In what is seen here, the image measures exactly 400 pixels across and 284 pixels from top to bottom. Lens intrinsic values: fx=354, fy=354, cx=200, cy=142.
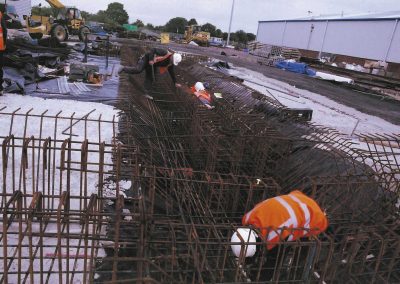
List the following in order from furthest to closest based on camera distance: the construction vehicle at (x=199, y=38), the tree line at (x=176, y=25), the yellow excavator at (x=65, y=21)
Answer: the tree line at (x=176, y=25) < the construction vehicle at (x=199, y=38) < the yellow excavator at (x=65, y=21)

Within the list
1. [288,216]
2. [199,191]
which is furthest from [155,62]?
[288,216]

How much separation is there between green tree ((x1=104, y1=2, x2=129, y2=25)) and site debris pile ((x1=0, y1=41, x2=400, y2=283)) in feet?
263

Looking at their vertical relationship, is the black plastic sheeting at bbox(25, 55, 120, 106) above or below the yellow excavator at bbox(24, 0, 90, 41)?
below

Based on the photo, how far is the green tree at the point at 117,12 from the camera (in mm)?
81344

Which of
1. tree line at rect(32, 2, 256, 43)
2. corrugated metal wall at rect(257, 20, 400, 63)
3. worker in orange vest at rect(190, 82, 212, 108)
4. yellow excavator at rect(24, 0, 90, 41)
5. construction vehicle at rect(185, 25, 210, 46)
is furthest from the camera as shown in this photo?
tree line at rect(32, 2, 256, 43)

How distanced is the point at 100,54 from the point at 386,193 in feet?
55.2

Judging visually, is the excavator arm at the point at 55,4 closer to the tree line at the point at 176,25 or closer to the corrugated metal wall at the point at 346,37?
the corrugated metal wall at the point at 346,37

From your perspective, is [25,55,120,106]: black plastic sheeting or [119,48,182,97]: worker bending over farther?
[25,55,120,106]: black plastic sheeting

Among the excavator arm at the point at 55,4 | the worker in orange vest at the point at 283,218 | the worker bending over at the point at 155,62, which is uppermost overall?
the excavator arm at the point at 55,4

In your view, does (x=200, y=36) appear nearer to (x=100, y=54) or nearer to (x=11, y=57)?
(x=100, y=54)

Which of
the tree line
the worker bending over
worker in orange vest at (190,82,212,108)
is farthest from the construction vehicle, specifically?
worker in orange vest at (190,82,212,108)

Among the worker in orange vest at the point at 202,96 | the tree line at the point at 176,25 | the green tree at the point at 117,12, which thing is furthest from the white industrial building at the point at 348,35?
the green tree at the point at 117,12

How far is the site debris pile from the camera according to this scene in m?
2.99

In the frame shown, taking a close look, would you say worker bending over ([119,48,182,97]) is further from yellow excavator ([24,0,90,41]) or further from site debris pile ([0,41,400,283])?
yellow excavator ([24,0,90,41])
